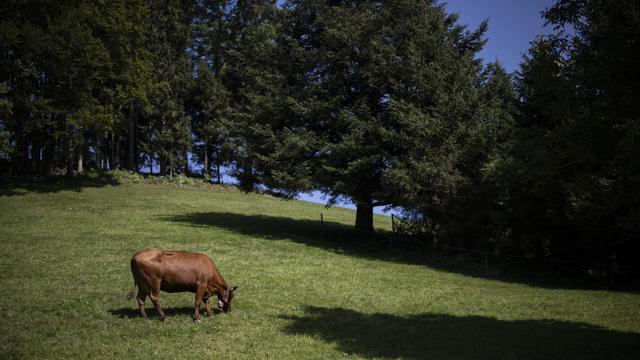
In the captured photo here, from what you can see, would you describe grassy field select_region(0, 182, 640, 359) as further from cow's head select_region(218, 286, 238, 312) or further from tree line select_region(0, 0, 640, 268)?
tree line select_region(0, 0, 640, 268)

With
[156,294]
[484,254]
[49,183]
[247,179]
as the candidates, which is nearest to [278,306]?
[156,294]

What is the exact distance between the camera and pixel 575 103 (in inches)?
489

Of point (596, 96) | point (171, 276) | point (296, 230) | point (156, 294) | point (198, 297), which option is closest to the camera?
point (596, 96)

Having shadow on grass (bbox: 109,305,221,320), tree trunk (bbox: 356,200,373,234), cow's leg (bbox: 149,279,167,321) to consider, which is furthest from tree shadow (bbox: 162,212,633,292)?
cow's leg (bbox: 149,279,167,321)

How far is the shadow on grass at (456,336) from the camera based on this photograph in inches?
476

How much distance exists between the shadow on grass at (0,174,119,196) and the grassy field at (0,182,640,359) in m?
9.17

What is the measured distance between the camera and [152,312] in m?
14.4

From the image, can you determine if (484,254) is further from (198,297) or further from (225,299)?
(198,297)

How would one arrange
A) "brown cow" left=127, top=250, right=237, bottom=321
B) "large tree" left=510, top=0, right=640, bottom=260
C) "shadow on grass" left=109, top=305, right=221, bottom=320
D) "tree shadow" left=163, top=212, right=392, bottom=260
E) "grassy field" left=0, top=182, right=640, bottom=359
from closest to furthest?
"large tree" left=510, top=0, right=640, bottom=260, "grassy field" left=0, top=182, right=640, bottom=359, "brown cow" left=127, top=250, right=237, bottom=321, "shadow on grass" left=109, top=305, right=221, bottom=320, "tree shadow" left=163, top=212, right=392, bottom=260

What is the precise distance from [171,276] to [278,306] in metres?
4.12

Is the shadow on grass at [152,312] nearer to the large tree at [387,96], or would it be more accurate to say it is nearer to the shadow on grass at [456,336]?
the shadow on grass at [456,336]

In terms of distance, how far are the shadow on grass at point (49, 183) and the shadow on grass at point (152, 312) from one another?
99.1ft

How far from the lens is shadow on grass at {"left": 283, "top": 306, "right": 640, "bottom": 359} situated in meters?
12.1

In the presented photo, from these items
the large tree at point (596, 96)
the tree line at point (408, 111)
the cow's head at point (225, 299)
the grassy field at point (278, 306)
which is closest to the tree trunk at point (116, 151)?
the tree line at point (408, 111)
